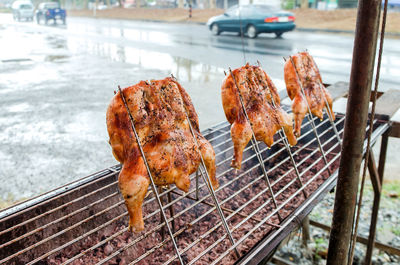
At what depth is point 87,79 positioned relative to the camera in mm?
10219

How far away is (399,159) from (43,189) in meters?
5.42

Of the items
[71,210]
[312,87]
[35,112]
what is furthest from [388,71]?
[71,210]

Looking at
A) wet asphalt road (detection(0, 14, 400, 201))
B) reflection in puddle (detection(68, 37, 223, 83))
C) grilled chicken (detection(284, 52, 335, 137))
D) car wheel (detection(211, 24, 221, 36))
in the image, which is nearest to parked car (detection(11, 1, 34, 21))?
wet asphalt road (detection(0, 14, 400, 201))

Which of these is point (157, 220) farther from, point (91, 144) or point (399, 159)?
point (399, 159)

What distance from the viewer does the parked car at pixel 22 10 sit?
31172 mm

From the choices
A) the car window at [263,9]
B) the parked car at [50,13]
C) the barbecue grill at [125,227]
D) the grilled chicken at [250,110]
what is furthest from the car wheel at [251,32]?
the parked car at [50,13]

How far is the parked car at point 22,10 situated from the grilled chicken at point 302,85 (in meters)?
33.8

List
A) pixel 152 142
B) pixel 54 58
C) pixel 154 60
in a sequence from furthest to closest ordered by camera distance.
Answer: pixel 54 58 < pixel 154 60 < pixel 152 142

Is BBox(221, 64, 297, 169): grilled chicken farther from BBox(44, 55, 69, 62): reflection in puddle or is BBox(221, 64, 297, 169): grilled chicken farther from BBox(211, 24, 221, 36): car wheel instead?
BBox(211, 24, 221, 36): car wheel

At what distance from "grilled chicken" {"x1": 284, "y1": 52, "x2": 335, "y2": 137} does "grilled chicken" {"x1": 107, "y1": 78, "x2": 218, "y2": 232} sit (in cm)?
137

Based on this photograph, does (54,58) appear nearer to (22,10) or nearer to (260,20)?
(260,20)

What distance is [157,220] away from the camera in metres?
2.85

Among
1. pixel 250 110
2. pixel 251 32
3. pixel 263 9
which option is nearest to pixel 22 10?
pixel 251 32

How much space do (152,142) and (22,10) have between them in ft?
114
